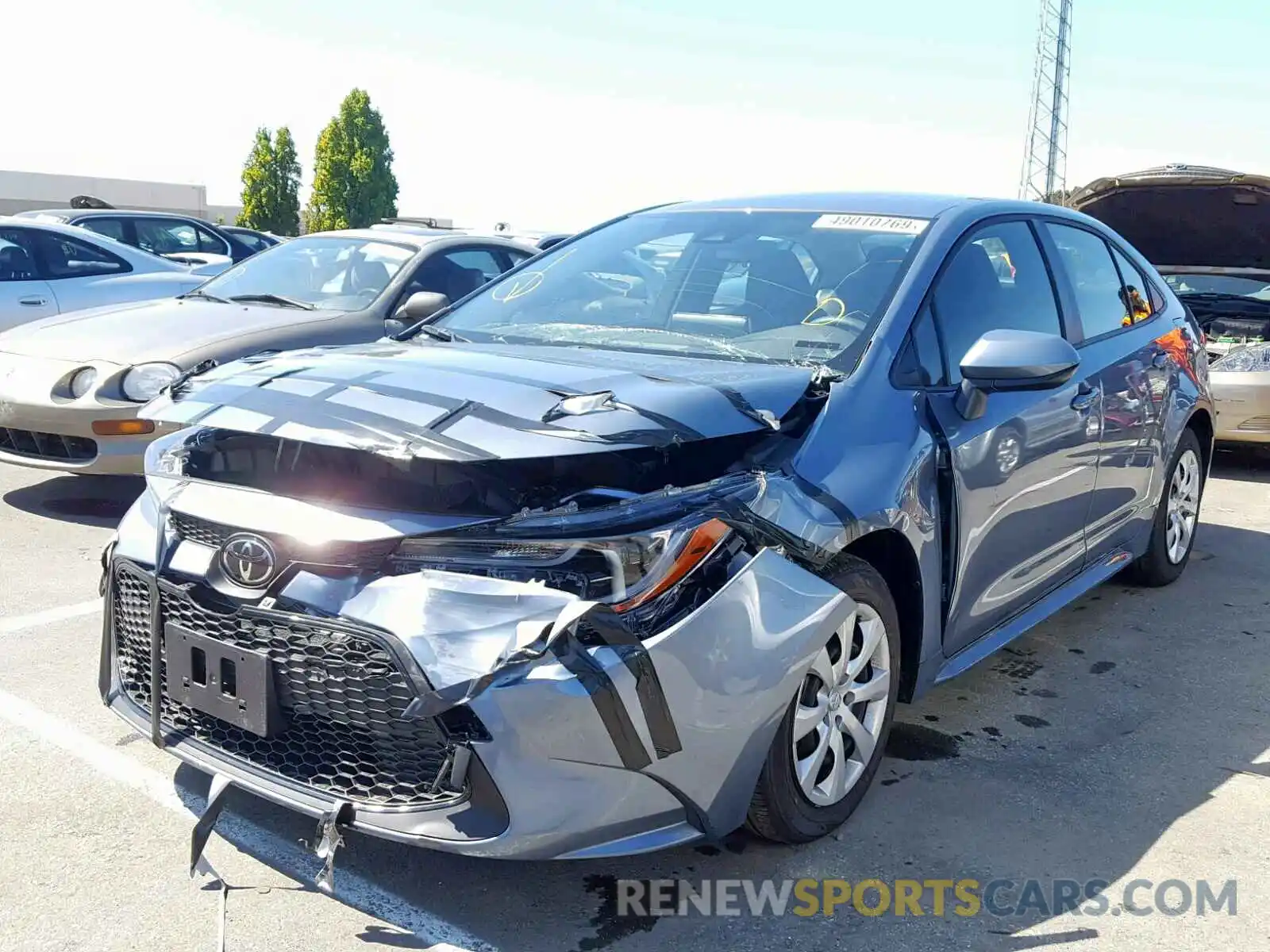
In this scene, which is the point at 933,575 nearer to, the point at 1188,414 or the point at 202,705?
the point at 202,705

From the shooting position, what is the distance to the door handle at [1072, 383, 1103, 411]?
13.2 feet

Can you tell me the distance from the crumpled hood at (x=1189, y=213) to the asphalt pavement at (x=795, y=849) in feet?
17.0

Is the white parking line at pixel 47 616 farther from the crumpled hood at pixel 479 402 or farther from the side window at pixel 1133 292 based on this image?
the side window at pixel 1133 292

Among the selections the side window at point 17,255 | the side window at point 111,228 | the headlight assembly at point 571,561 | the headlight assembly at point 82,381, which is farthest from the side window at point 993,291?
the side window at point 111,228

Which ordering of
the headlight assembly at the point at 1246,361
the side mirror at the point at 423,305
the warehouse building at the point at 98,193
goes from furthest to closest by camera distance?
the warehouse building at the point at 98,193, the headlight assembly at the point at 1246,361, the side mirror at the point at 423,305

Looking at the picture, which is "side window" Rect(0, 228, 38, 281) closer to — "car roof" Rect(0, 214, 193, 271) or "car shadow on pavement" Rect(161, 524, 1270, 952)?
"car roof" Rect(0, 214, 193, 271)

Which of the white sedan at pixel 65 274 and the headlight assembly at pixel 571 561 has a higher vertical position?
the white sedan at pixel 65 274

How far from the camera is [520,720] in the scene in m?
2.31

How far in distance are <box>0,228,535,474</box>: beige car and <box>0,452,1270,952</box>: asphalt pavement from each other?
4.70ft

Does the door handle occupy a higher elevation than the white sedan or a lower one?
lower

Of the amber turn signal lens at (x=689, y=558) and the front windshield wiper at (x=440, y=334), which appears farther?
the front windshield wiper at (x=440, y=334)

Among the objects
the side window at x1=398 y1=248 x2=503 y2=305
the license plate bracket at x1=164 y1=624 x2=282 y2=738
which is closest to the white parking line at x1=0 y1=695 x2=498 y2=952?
the license plate bracket at x1=164 y1=624 x2=282 y2=738

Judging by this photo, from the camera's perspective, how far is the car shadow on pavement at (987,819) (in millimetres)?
2668

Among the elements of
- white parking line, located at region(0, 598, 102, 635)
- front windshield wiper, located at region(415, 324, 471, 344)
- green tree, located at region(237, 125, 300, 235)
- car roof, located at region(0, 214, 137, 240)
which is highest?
green tree, located at region(237, 125, 300, 235)
